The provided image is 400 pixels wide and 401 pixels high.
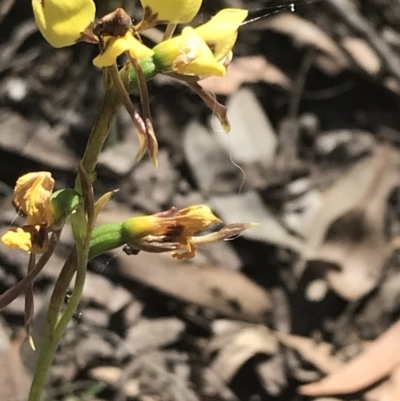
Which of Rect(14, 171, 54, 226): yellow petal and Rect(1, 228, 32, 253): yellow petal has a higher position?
Rect(14, 171, 54, 226): yellow petal

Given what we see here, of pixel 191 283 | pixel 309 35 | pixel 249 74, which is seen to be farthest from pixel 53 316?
pixel 309 35

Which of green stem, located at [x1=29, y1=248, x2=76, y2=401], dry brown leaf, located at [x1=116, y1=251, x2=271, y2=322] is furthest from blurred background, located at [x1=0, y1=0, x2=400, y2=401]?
green stem, located at [x1=29, y1=248, x2=76, y2=401]

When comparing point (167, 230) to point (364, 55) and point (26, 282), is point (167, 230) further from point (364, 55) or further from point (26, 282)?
point (364, 55)

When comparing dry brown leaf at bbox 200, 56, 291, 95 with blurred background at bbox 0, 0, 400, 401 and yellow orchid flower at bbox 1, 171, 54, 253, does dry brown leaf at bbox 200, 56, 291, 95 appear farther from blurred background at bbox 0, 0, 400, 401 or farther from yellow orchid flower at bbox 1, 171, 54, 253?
yellow orchid flower at bbox 1, 171, 54, 253

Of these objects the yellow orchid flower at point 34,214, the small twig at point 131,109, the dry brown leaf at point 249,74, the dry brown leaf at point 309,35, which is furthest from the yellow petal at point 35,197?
the dry brown leaf at point 309,35

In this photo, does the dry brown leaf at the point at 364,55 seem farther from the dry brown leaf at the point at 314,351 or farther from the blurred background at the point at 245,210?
the dry brown leaf at the point at 314,351

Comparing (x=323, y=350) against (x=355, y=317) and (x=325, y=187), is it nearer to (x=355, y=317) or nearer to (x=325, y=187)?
(x=355, y=317)
